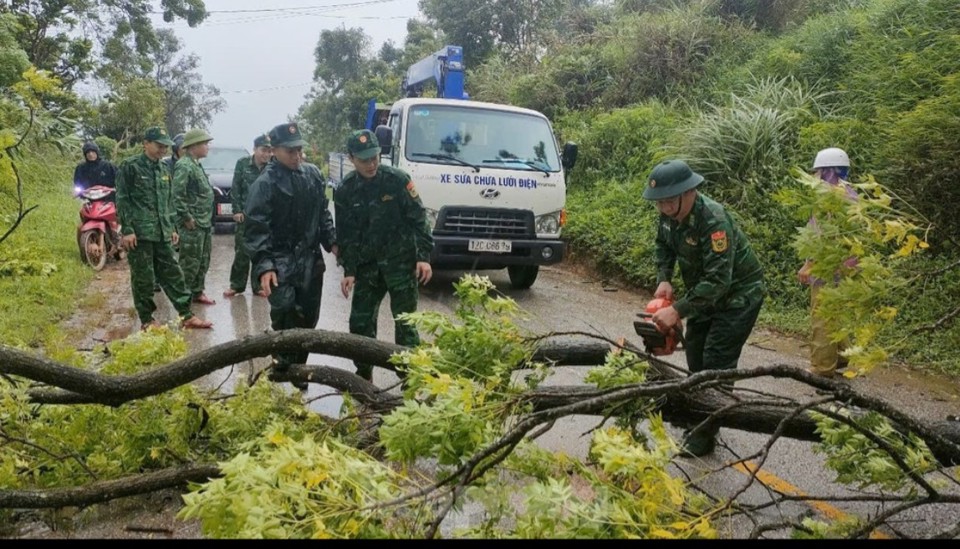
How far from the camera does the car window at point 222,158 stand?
1512 centimetres

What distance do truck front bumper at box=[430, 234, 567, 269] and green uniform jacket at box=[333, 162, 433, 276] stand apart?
296 cm

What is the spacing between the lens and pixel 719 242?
145 inches

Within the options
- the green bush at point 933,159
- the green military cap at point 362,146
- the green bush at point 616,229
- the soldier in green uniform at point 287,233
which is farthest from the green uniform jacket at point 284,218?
the green bush at point 933,159

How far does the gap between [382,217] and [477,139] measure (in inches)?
149

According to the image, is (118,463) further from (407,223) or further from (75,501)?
(407,223)

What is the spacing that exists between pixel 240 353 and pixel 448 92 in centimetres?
965

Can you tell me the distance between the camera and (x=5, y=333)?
5621 mm

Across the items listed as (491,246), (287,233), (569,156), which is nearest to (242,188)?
(491,246)

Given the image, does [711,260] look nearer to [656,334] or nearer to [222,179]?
[656,334]

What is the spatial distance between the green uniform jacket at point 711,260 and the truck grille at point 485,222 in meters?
3.81

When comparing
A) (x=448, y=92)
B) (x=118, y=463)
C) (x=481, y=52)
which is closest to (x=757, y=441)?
(x=118, y=463)

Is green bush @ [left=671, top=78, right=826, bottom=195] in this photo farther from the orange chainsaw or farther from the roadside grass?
the roadside grass

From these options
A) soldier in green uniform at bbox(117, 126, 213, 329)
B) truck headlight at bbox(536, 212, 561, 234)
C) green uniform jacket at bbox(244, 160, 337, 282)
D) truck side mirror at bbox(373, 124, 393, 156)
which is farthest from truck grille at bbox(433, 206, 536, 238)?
green uniform jacket at bbox(244, 160, 337, 282)

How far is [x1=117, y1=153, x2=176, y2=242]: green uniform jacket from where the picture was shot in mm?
6094
